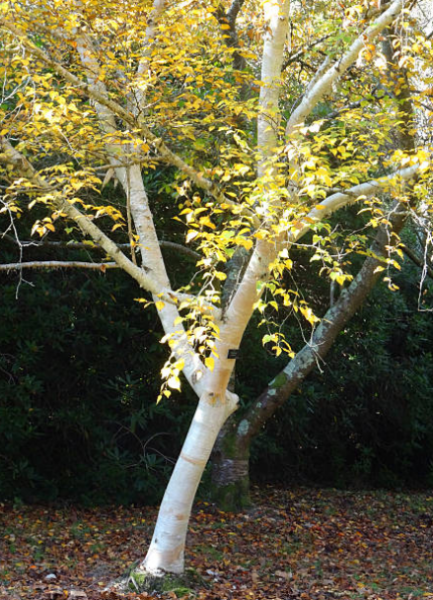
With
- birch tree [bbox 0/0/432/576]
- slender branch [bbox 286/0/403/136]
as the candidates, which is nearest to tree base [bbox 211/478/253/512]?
birch tree [bbox 0/0/432/576]

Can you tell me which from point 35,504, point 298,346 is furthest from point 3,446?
point 298,346

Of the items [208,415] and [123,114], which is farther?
[208,415]

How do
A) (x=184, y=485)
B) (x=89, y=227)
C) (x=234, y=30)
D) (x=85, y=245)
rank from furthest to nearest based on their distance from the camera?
(x=234, y=30) → (x=85, y=245) → (x=89, y=227) → (x=184, y=485)

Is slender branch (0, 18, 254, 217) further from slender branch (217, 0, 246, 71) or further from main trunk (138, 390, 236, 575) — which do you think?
slender branch (217, 0, 246, 71)

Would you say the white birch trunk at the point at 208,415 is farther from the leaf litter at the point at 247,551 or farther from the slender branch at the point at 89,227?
the leaf litter at the point at 247,551

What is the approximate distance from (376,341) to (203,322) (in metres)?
4.86

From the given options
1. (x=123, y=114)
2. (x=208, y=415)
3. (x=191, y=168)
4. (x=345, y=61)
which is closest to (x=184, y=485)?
(x=208, y=415)

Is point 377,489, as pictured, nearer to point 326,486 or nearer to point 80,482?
point 326,486

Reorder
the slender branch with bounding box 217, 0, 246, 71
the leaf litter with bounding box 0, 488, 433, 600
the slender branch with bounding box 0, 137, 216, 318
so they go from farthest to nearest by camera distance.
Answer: the slender branch with bounding box 217, 0, 246, 71
the leaf litter with bounding box 0, 488, 433, 600
the slender branch with bounding box 0, 137, 216, 318

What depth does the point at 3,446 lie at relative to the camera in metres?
6.58

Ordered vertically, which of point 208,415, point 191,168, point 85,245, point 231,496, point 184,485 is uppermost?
point 191,168

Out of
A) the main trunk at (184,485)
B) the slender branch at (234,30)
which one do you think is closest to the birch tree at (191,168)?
the main trunk at (184,485)

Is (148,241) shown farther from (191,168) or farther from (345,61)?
(345,61)

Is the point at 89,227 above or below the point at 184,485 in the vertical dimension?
above
